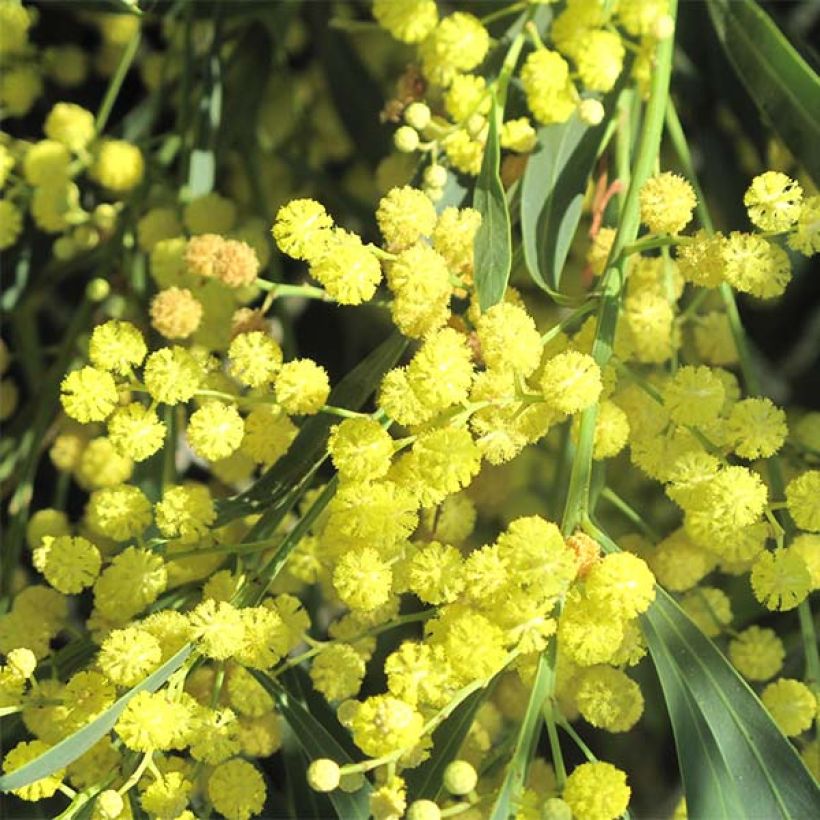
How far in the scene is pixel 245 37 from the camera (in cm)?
147

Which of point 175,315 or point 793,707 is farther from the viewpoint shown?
point 175,315

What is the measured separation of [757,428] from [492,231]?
247 mm

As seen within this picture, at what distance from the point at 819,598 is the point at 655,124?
592 mm

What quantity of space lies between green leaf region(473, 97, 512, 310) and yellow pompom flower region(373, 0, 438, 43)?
102mm

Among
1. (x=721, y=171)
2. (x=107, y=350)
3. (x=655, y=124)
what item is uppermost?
(x=655, y=124)

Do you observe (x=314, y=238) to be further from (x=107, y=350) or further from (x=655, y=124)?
(x=655, y=124)

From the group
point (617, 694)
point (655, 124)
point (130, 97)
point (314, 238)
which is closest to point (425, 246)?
point (314, 238)

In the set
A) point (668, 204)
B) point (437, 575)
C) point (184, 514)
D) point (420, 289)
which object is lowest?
point (184, 514)

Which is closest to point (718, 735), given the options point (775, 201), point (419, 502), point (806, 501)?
point (806, 501)

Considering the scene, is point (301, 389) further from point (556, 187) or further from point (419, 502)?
point (556, 187)

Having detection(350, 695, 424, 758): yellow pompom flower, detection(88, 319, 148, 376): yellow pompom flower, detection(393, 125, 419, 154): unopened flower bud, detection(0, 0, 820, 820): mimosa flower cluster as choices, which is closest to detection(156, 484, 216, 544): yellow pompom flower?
detection(0, 0, 820, 820): mimosa flower cluster

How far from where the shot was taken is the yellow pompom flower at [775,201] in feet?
3.21

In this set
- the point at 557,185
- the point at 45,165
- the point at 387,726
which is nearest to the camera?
the point at 387,726

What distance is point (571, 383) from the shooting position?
3.05ft
